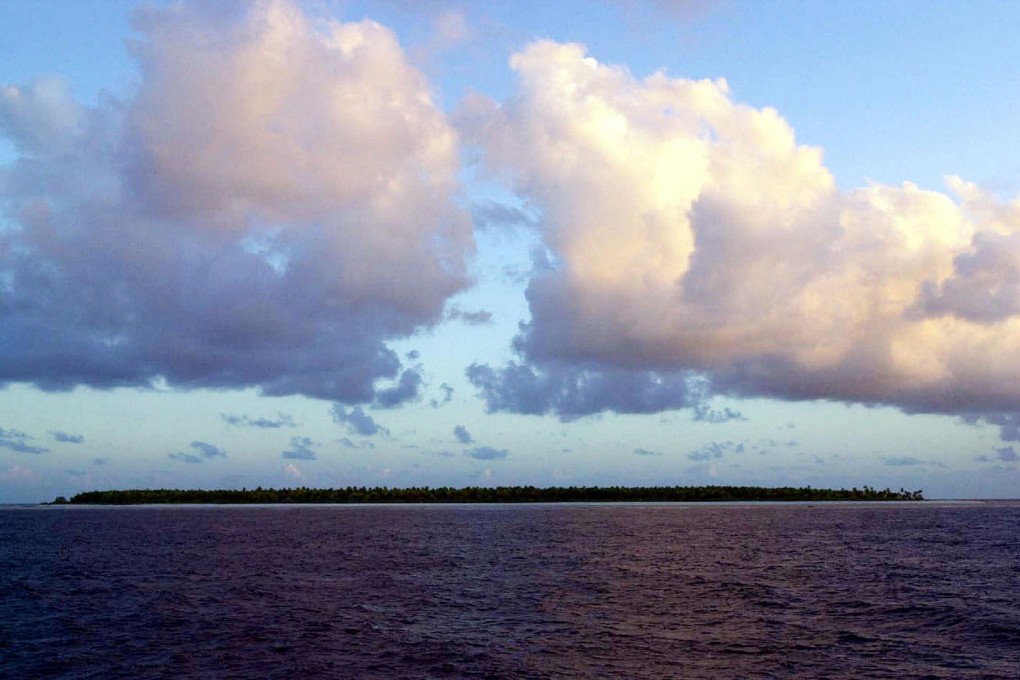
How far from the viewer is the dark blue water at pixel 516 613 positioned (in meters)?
→ 33.4

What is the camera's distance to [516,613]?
45.1m

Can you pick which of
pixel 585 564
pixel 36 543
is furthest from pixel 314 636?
pixel 36 543

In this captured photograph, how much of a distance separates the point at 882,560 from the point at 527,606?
4130cm

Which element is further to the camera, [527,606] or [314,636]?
[527,606]

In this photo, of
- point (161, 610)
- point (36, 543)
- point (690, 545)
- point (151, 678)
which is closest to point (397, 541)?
point (690, 545)

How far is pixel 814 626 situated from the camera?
135 feet

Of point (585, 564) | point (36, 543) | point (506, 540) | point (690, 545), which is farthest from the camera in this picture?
point (36, 543)

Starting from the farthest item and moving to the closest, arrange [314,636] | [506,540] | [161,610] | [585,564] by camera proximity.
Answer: [506,540] < [585,564] < [161,610] < [314,636]

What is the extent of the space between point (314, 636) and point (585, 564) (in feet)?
114

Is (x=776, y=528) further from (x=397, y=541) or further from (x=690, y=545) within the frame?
(x=397, y=541)

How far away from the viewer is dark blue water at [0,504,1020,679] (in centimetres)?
3338

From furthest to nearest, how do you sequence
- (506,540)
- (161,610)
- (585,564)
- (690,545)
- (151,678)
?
(506,540)
(690,545)
(585,564)
(161,610)
(151,678)

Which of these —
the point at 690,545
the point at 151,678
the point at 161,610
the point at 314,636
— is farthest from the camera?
the point at 690,545

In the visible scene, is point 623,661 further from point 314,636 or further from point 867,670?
point 314,636
